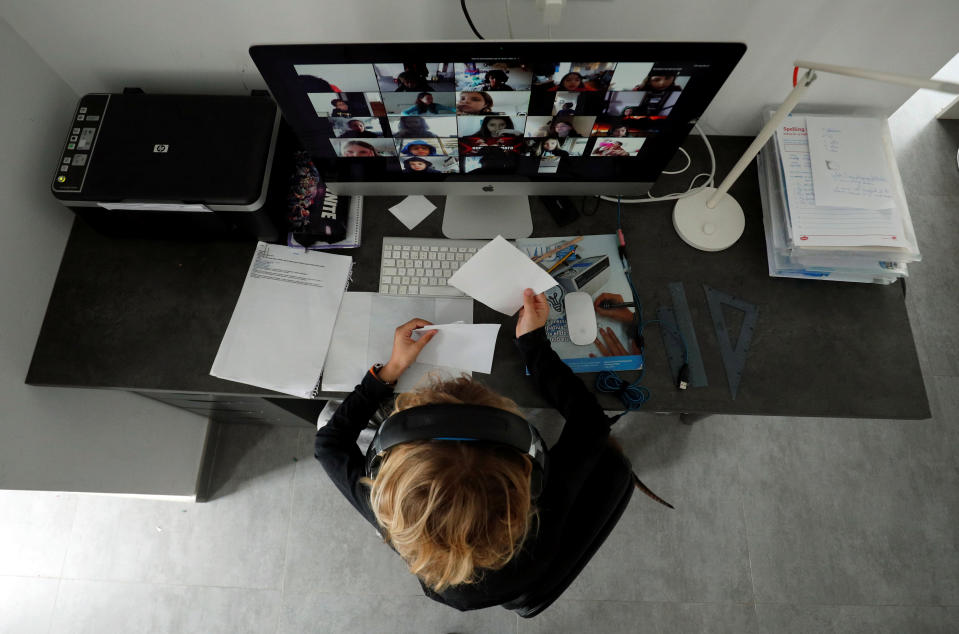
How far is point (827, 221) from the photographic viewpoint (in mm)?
1047

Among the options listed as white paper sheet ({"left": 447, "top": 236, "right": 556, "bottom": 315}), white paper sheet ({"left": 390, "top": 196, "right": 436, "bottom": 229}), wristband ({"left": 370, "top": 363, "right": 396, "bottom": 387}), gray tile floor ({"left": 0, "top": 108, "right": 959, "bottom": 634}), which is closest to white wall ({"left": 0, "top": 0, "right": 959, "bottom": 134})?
white paper sheet ({"left": 390, "top": 196, "right": 436, "bottom": 229})

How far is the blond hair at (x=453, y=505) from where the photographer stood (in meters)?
0.73

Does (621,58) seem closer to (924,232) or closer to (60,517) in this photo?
(924,232)

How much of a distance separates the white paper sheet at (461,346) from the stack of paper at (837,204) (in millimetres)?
662

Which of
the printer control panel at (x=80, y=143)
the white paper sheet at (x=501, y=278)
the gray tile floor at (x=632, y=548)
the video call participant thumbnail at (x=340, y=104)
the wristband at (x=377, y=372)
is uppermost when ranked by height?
the video call participant thumbnail at (x=340, y=104)

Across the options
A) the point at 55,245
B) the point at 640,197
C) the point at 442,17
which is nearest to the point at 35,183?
the point at 55,245

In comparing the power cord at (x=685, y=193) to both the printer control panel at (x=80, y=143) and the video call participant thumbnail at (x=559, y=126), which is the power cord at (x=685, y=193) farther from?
the printer control panel at (x=80, y=143)

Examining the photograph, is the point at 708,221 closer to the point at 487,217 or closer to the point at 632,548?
the point at 487,217

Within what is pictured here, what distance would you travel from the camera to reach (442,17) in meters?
0.98

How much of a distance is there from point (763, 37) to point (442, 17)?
655 mm

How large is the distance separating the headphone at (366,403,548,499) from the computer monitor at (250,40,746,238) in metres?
0.50

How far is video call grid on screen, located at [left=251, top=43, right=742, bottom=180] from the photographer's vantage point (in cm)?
Answer: 77

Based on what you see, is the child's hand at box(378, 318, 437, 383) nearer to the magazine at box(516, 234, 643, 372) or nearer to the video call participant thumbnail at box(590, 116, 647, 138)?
the magazine at box(516, 234, 643, 372)

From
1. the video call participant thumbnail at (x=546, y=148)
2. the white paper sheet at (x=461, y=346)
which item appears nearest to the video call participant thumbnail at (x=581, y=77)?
the video call participant thumbnail at (x=546, y=148)
